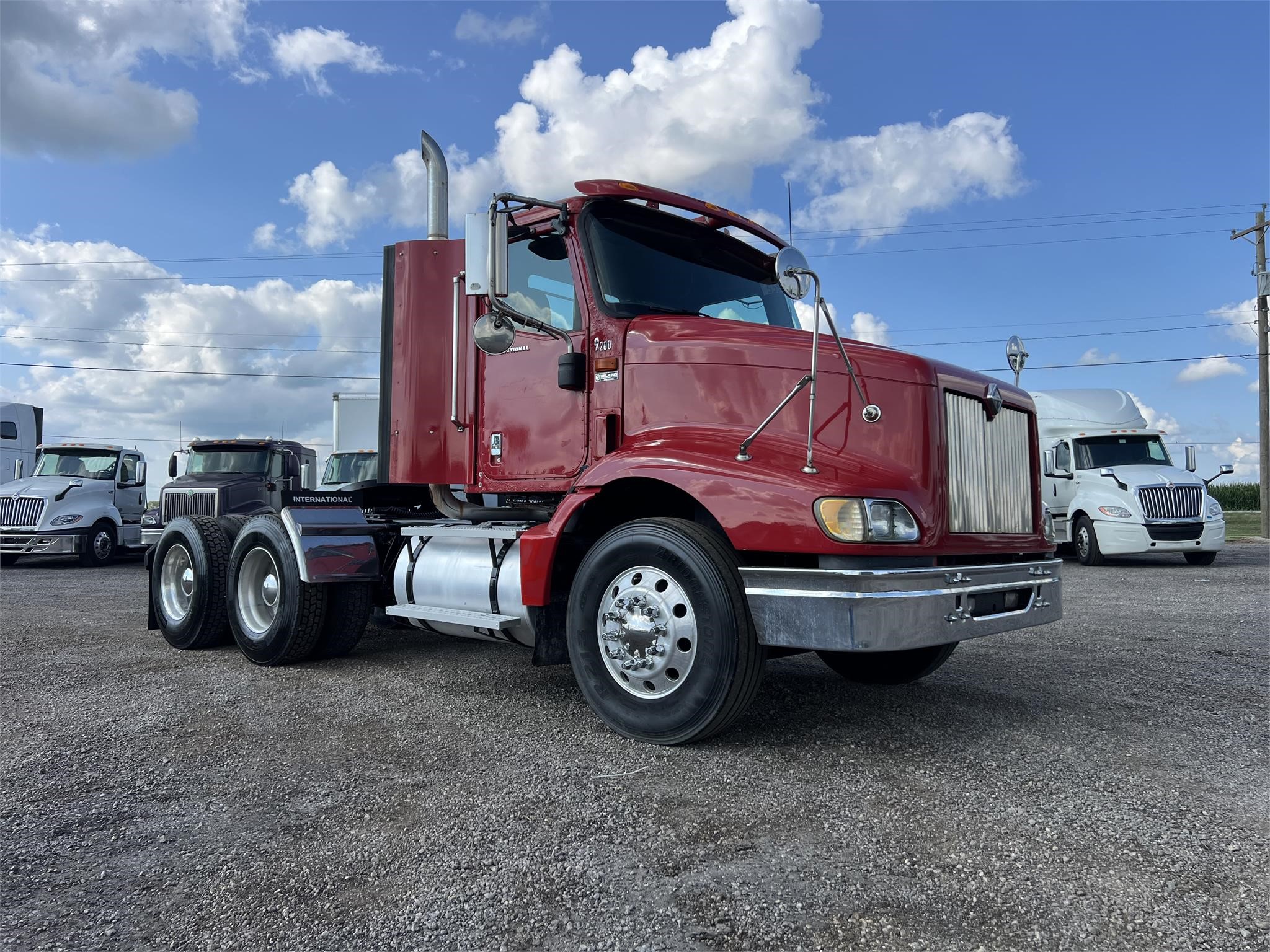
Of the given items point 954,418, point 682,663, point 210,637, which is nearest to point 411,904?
point 682,663

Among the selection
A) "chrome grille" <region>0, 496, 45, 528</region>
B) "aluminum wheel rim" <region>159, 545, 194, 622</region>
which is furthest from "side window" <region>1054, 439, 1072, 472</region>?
"chrome grille" <region>0, 496, 45, 528</region>

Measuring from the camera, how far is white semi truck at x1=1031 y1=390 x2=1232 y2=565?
14.6m

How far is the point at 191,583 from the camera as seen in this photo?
7.09 metres

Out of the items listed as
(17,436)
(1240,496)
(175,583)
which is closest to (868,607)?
(175,583)

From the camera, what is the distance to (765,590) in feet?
12.3

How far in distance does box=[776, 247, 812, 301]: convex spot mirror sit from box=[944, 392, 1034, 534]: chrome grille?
35.6 inches

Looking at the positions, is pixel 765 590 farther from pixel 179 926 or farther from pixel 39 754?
pixel 39 754

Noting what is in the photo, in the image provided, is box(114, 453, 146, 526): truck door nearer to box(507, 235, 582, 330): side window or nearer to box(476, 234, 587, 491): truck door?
box(476, 234, 587, 491): truck door

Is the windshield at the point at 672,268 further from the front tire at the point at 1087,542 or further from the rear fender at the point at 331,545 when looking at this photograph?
the front tire at the point at 1087,542

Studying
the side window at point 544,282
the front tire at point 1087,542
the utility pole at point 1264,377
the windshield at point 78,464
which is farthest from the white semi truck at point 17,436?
the utility pole at point 1264,377

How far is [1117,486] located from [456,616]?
13404 millimetres

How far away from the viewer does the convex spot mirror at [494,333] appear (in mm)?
4590

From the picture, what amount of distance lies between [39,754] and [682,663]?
9.47 feet

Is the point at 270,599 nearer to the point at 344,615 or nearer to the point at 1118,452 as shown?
the point at 344,615
